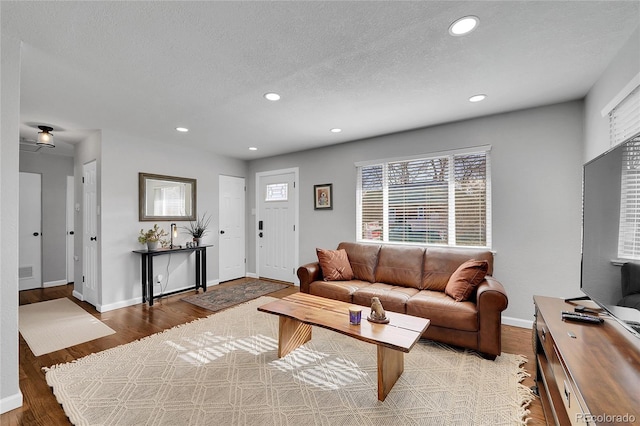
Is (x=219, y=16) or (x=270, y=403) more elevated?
(x=219, y=16)

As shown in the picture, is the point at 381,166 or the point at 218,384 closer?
the point at 218,384

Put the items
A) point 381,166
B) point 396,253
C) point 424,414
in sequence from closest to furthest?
point 424,414 < point 396,253 < point 381,166

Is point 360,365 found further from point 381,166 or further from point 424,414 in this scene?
point 381,166

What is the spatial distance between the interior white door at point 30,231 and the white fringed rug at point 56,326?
1.18 metres

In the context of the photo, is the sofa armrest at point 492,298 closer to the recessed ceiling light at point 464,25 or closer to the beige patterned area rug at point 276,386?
the beige patterned area rug at point 276,386

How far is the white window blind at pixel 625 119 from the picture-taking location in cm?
180

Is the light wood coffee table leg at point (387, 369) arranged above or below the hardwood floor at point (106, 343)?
above

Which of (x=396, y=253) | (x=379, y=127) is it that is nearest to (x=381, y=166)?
(x=379, y=127)

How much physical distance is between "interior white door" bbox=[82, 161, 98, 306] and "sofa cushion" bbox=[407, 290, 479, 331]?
4.09 meters

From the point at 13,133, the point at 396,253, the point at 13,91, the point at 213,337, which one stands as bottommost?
the point at 213,337

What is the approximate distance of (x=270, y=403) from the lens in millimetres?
1830

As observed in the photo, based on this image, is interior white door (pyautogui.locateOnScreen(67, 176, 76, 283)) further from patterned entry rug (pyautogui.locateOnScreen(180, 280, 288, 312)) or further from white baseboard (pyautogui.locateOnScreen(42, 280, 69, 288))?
patterned entry rug (pyautogui.locateOnScreen(180, 280, 288, 312))

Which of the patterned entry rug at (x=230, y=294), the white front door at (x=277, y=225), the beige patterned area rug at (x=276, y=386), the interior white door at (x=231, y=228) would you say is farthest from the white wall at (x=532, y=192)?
the interior white door at (x=231, y=228)

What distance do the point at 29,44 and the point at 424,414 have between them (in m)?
3.49
